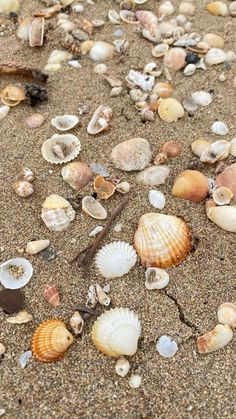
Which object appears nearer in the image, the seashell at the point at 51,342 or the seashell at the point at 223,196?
the seashell at the point at 51,342

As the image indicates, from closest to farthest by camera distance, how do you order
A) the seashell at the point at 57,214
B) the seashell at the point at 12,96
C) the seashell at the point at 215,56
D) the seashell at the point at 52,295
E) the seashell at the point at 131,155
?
the seashell at the point at 52,295 → the seashell at the point at 57,214 → the seashell at the point at 131,155 → the seashell at the point at 12,96 → the seashell at the point at 215,56

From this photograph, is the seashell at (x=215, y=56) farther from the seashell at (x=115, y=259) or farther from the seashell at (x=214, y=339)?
the seashell at (x=214, y=339)

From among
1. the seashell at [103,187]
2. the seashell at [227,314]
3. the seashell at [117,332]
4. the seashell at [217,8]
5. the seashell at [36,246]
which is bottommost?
the seashell at [117,332]

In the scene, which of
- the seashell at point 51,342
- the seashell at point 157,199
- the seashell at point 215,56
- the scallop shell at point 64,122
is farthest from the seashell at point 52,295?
the seashell at point 215,56

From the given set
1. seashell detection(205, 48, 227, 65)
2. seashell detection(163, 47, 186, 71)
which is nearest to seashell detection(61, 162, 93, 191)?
seashell detection(163, 47, 186, 71)

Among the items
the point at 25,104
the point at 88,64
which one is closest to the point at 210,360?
the point at 25,104

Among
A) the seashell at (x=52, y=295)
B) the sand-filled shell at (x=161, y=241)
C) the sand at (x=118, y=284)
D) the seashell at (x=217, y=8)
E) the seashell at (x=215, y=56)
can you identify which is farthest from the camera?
the seashell at (x=217, y=8)

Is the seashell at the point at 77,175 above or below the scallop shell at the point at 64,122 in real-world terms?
below

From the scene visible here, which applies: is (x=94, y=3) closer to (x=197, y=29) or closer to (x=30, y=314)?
(x=197, y=29)
